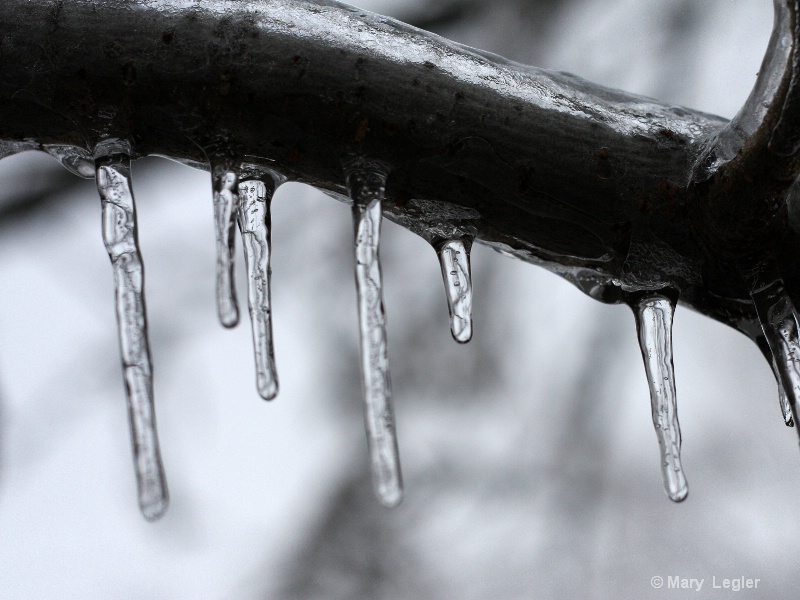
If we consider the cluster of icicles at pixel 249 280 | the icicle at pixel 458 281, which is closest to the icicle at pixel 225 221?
the cluster of icicles at pixel 249 280

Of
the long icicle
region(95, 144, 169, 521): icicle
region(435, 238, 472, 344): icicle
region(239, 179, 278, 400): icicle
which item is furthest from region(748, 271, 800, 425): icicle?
region(95, 144, 169, 521): icicle

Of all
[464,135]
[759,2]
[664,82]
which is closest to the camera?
[464,135]

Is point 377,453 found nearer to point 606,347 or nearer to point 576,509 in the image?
point 606,347

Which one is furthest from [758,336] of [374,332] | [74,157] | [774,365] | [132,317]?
[74,157]

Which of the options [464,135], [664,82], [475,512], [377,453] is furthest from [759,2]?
[377,453]

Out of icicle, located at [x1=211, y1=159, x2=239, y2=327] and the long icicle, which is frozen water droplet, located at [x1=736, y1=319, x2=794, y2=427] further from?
icicle, located at [x1=211, y1=159, x2=239, y2=327]

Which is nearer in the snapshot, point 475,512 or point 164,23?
point 164,23

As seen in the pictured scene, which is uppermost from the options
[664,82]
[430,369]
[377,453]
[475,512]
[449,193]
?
[449,193]

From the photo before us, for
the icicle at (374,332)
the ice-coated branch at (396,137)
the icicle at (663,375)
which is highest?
the ice-coated branch at (396,137)

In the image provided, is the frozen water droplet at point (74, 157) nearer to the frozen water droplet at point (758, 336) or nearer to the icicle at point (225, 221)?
the icicle at point (225, 221)
